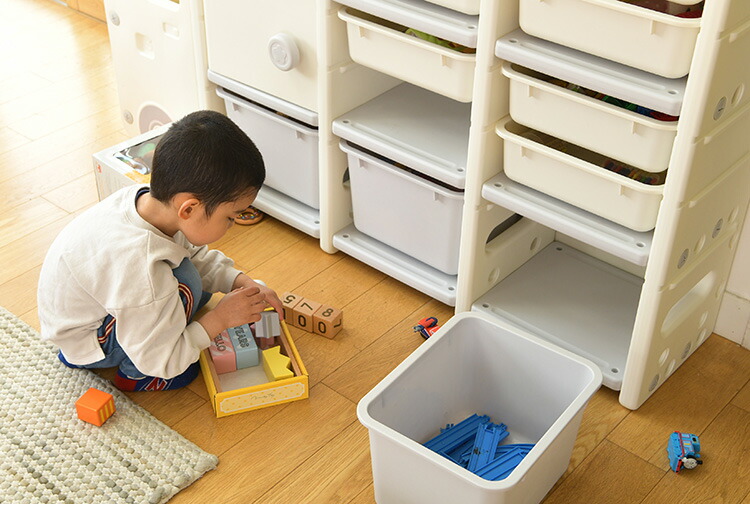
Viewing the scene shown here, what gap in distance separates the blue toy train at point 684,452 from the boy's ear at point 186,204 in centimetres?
77

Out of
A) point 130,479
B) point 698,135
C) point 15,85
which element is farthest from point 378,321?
point 15,85

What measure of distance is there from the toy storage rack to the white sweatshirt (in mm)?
420

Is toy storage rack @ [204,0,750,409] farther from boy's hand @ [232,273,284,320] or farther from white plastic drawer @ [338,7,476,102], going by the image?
boy's hand @ [232,273,284,320]

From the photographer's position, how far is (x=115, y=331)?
1393mm

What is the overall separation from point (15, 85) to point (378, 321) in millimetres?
1317

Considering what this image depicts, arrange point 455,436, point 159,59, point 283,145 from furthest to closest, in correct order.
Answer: point 159,59 → point 283,145 → point 455,436

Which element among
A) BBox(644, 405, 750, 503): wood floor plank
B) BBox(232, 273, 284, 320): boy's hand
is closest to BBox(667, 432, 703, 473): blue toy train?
BBox(644, 405, 750, 503): wood floor plank

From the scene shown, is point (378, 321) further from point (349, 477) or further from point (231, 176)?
point (231, 176)

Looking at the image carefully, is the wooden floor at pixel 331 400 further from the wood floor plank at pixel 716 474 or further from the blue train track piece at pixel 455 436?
the blue train track piece at pixel 455 436

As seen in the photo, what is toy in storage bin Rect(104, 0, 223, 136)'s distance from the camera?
5.97ft

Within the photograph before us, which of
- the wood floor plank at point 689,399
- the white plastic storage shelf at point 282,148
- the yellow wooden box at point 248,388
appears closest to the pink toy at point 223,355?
the yellow wooden box at point 248,388

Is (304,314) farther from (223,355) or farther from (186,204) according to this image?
(186,204)

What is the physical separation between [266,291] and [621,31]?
0.70 m

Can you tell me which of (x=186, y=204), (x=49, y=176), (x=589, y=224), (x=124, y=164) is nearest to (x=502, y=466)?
(x=589, y=224)
